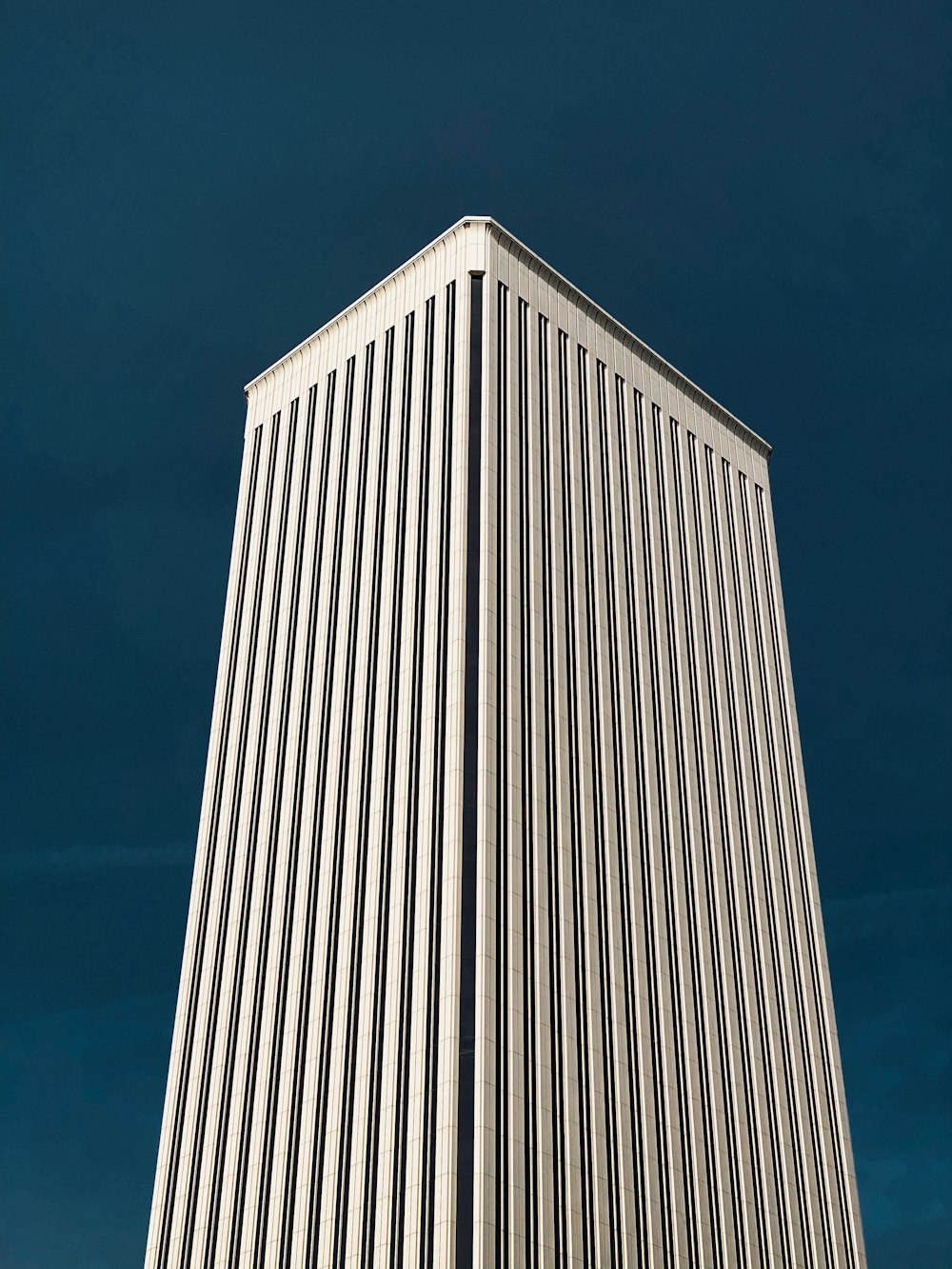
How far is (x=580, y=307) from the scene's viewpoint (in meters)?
108

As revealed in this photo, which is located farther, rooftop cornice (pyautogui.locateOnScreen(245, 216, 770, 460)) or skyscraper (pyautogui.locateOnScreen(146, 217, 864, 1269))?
rooftop cornice (pyautogui.locateOnScreen(245, 216, 770, 460))

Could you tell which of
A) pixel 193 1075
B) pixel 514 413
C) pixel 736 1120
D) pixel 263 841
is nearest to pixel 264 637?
pixel 263 841

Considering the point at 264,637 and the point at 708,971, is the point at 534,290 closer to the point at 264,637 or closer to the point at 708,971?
the point at 264,637

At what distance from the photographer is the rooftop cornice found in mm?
101500

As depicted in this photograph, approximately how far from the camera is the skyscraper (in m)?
74.9

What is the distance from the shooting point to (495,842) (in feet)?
261

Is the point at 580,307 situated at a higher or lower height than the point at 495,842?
higher

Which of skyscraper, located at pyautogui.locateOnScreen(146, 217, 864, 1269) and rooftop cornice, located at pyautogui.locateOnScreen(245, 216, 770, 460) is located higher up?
rooftop cornice, located at pyautogui.locateOnScreen(245, 216, 770, 460)

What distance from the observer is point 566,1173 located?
73125 mm

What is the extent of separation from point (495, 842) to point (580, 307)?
149ft

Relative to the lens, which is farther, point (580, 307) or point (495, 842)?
point (580, 307)

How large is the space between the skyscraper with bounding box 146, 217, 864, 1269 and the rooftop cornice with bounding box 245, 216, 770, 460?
17.8 inches

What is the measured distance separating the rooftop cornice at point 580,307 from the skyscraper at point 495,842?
0.45 m

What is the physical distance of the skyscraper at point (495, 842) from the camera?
2948 inches
